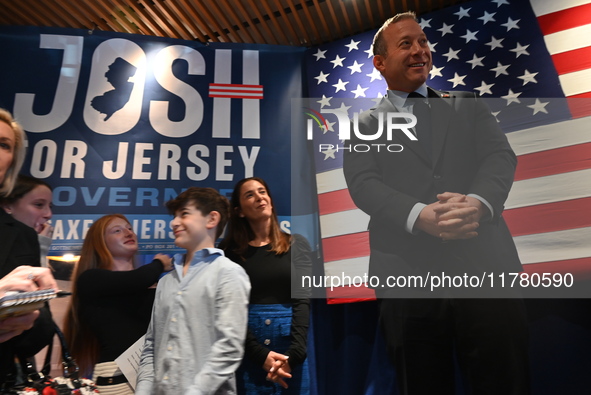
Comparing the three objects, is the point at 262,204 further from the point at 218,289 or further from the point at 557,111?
the point at 557,111

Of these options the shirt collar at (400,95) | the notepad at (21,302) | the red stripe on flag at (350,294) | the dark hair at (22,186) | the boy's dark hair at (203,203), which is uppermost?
the shirt collar at (400,95)

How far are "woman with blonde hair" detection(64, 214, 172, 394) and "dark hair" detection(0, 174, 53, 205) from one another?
1.55 feet

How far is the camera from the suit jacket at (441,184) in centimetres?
183

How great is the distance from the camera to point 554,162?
2330 mm

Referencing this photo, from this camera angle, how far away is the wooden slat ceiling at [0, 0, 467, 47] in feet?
10.3

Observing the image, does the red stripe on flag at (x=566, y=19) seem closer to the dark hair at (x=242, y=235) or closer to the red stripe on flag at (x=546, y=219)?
the red stripe on flag at (x=546, y=219)

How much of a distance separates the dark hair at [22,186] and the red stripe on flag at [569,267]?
286 centimetres

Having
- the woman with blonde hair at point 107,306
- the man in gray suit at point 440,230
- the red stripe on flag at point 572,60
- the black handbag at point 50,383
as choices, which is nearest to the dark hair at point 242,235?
the woman with blonde hair at point 107,306

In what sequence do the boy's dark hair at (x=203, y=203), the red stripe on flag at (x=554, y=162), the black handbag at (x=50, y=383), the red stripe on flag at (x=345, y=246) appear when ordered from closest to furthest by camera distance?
the black handbag at (x=50, y=383), the boy's dark hair at (x=203, y=203), the red stripe on flag at (x=554, y=162), the red stripe on flag at (x=345, y=246)

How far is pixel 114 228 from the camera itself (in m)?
2.64

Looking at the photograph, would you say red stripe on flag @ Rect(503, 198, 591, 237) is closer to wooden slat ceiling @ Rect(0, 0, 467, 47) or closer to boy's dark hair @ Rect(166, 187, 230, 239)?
boy's dark hair @ Rect(166, 187, 230, 239)

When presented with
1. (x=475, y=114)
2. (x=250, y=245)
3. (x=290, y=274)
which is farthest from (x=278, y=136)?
(x=475, y=114)

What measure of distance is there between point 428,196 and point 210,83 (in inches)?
74.7

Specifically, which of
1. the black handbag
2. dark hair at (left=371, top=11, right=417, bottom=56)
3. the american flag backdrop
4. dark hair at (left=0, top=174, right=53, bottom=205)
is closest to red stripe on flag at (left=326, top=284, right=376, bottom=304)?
the american flag backdrop
